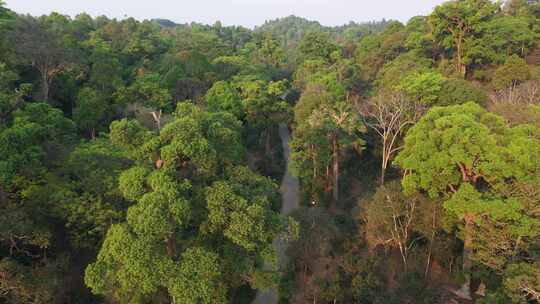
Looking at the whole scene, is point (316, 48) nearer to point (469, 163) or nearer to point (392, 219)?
point (392, 219)

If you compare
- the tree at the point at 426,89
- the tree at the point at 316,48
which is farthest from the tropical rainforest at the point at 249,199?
the tree at the point at 316,48

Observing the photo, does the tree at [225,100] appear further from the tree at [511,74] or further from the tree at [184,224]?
the tree at [511,74]

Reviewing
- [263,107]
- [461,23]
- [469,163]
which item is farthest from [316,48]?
[469,163]

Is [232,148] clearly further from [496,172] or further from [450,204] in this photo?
[496,172]

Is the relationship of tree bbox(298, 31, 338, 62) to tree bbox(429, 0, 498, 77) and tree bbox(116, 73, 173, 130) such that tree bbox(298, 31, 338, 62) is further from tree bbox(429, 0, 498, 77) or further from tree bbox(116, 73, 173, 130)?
tree bbox(116, 73, 173, 130)

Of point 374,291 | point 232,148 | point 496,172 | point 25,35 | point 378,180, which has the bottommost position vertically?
point 374,291

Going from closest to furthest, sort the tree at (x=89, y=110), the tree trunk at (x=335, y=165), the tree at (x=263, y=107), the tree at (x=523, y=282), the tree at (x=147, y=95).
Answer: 1. the tree at (x=523, y=282)
2. the tree trunk at (x=335, y=165)
3. the tree at (x=89, y=110)
4. the tree at (x=147, y=95)
5. the tree at (x=263, y=107)

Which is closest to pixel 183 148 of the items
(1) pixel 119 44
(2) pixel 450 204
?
(2) pixel 450 204
